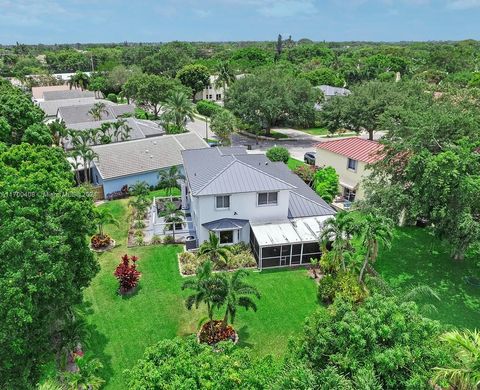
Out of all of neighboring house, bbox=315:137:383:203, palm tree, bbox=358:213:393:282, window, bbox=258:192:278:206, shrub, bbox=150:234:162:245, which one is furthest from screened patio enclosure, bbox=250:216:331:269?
neighboring house, bbox=315:137:383:203

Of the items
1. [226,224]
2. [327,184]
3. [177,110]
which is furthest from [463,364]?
[177,110]

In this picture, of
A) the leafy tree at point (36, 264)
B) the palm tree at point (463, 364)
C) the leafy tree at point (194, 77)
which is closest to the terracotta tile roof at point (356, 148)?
the palm tree at point (463, 364)

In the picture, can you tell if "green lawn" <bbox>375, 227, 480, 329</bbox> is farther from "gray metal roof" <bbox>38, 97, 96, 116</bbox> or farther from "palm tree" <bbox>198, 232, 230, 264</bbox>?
"gray metal roof" <bbox>38, 97, 96, 116</bbox>

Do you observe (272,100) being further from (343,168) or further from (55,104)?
(55,104)

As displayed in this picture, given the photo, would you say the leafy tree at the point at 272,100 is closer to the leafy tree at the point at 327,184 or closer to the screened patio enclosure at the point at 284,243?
the leafy tree at the point at 327,184

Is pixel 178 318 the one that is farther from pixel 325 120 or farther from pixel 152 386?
pixel 325 120
